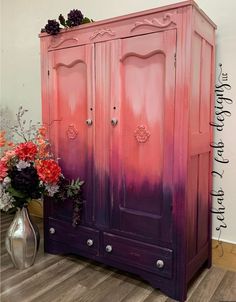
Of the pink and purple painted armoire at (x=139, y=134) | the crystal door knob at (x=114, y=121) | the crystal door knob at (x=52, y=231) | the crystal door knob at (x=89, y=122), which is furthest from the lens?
the crystal door knob at (x=52, y=231)

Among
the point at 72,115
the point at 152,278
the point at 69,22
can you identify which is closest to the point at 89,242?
the point at 152,278

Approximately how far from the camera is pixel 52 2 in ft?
9.02

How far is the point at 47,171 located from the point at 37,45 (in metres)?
1.64

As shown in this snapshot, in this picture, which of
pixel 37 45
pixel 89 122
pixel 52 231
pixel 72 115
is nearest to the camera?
pixel 89 122

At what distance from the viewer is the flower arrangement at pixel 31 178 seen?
1831mm

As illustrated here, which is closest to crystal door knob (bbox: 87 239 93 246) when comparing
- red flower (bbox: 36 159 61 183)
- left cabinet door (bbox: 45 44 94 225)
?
left cabinet door (bbox: 45 44 94 225)

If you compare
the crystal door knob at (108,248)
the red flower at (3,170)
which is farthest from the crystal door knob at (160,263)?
the red flower at (3,170)

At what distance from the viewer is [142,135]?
1700 mm

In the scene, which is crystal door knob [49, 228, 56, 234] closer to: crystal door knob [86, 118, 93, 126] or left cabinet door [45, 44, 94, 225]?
left cabinet door [45, 44, 94, 225]

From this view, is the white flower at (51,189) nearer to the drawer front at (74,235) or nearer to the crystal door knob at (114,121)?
the drawer front at (74,235)

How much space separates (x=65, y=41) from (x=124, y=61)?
496mm

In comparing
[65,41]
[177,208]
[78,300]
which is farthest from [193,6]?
[78,300]

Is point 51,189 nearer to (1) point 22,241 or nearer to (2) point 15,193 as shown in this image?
(2) point 15,193

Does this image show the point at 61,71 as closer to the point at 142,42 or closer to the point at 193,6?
the point at 142,42
